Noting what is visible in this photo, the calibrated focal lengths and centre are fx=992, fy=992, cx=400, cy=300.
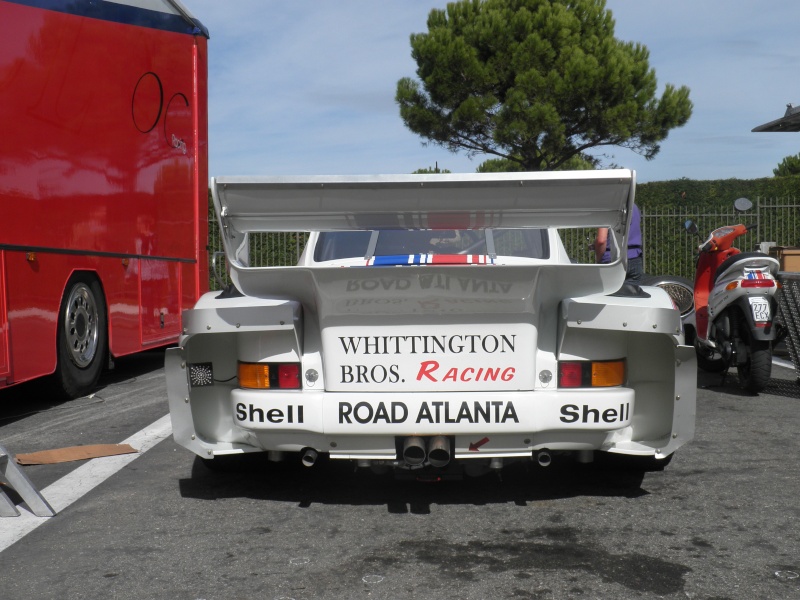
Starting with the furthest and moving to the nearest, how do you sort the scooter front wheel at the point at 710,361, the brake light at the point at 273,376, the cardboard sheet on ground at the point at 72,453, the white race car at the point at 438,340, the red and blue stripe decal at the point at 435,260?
1. the scooter front wheel at the point at 710,361
2. the cardboard sheet on ground at the point at 72,453
3. the red and blue stripe decal at the point at 435,260
4. the brake light at the point at 273,376
5. the white race car at the point at 438,340

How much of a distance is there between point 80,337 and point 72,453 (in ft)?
8.83

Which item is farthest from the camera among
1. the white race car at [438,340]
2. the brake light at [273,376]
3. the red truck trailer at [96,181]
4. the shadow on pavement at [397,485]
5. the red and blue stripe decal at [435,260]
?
the red truck trailer at [96,181]

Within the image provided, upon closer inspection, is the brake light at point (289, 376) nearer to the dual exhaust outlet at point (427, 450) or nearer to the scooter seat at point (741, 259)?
the dual exhaust outlet at point (427, 450)

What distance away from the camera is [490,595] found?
11.0 ft

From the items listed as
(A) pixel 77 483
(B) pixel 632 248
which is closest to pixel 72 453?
(A) pixel 77 483

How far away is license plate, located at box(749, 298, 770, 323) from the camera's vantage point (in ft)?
25.6

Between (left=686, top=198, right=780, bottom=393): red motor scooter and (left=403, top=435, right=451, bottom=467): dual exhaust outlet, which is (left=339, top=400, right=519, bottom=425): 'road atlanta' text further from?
(left=686, top=198, right=780, bottom=393): red motor scooter

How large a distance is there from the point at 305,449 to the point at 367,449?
0.96ft

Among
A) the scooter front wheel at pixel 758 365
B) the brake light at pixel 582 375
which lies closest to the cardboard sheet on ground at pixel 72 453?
the brake light at pixel 582 375

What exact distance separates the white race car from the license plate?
3.68m

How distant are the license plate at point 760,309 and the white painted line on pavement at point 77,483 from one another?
4.57 meters

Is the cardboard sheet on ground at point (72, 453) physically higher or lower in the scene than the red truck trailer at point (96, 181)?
lower

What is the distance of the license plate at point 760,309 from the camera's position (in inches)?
307

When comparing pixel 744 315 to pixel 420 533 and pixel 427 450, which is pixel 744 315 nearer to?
pixel 427 450
